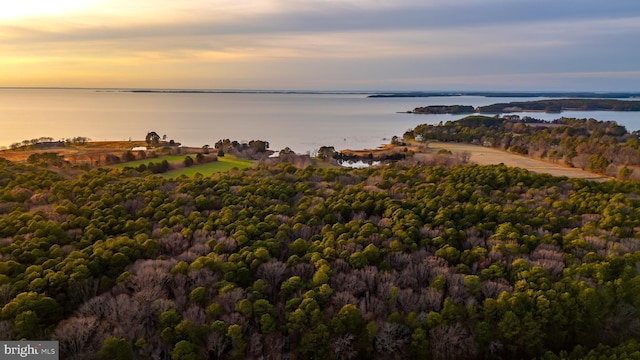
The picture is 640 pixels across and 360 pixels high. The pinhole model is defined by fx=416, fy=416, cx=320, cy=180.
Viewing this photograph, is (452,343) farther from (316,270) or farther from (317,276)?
(316,270)

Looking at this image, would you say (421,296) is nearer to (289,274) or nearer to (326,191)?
(289,274)

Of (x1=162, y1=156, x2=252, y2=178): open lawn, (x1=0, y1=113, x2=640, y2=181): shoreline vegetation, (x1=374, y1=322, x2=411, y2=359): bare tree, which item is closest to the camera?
(x1=374, y1=322, x2=411, y2=359): bare tree

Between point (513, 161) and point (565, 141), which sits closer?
point (513, 161)

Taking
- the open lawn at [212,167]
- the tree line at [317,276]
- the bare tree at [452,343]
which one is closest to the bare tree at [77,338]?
the tree line at [317,276]

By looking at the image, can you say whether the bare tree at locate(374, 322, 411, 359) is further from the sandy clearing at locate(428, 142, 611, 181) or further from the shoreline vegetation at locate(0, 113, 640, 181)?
the sandy clearing at locate(428, 142, 611, 181)

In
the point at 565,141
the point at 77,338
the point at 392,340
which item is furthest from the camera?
the point at 565,141

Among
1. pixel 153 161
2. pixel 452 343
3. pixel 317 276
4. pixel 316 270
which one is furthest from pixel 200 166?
pixel 452 343

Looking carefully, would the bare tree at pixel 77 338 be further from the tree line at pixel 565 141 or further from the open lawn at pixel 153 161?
the tree line at pixel 565 141

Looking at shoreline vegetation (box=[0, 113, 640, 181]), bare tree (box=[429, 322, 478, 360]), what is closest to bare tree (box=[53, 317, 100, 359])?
bare tree (box=[429, 322, 478, 360])

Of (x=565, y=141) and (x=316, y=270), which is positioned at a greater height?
(x=565, y=141)
